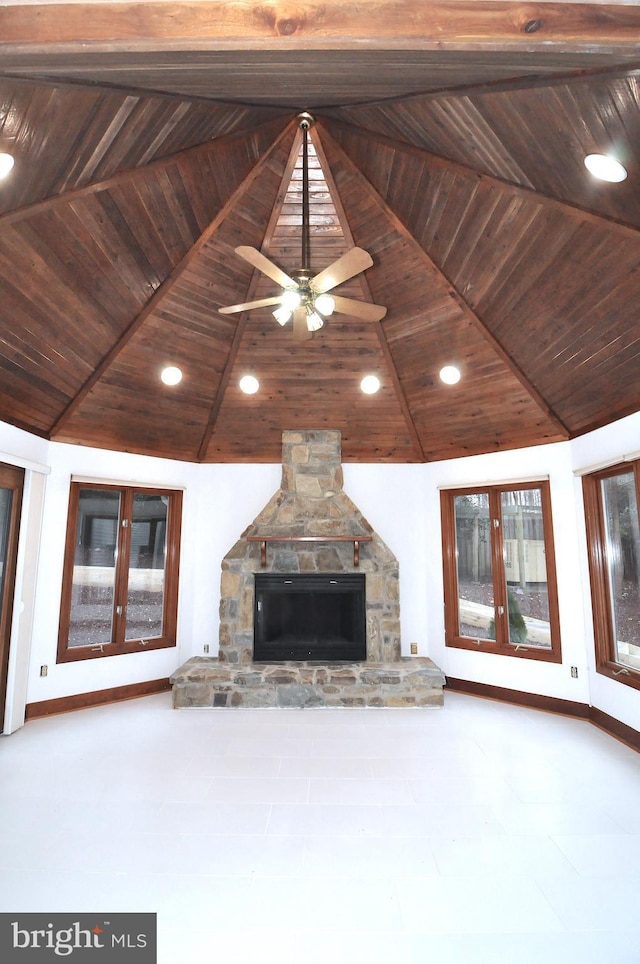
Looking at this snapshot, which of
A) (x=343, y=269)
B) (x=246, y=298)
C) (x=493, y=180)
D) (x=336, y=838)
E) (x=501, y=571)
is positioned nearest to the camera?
(x=336, y=838)

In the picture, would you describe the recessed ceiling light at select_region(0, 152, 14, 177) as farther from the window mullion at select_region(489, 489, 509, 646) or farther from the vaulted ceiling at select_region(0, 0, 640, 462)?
the window mullion at select_region(489, 489, 509, 646)

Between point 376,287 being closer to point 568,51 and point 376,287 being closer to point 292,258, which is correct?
point 292,258

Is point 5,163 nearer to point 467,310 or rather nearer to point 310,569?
point 467,310

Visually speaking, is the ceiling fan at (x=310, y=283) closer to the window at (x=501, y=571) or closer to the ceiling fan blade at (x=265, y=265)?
the ceiling fan blade at (x=265, y=265)

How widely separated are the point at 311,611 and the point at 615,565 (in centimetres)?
306

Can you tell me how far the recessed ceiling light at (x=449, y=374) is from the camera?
4.59 m

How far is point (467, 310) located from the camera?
4.33 meters

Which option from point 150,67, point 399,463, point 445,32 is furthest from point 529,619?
point 150,67

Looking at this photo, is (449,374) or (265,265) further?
(449,374)

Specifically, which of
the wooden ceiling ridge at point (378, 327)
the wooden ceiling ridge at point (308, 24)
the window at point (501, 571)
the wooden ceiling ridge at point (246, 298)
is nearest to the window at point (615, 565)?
the window at point (501, 571)

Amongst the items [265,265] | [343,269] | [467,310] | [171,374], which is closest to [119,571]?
[171,374]

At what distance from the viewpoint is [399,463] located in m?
6.04

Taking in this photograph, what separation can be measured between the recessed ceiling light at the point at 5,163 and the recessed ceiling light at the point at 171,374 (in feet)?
7.21

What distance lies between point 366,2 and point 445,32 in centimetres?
28
